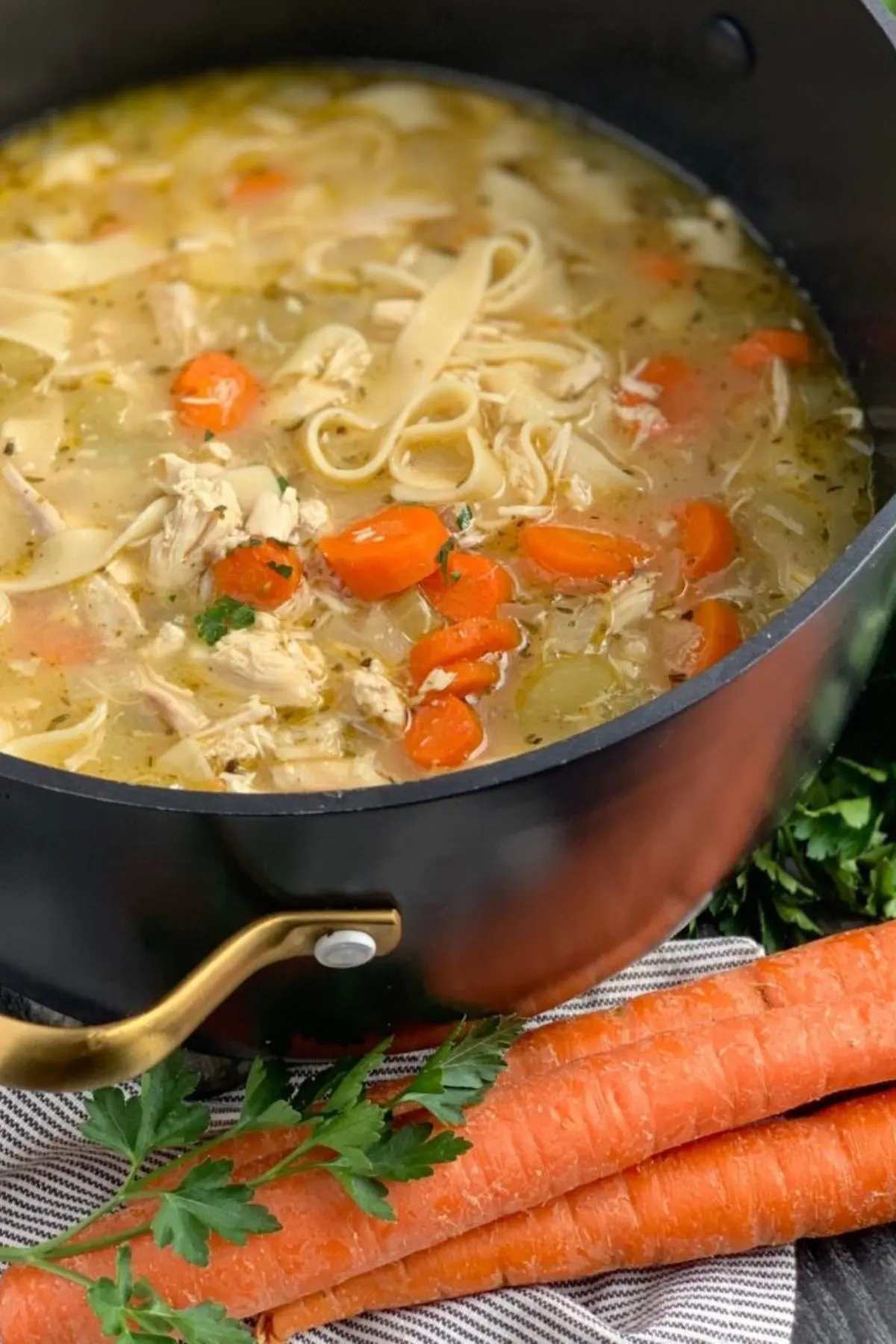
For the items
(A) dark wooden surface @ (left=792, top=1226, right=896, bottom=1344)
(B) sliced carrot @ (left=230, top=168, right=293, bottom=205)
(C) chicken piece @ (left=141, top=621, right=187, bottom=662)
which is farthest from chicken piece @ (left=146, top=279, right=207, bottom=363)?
(A) dark wooden surface @ (left=792, top=1226, right=896, bottom=1344)

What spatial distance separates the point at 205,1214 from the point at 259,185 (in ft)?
7.73

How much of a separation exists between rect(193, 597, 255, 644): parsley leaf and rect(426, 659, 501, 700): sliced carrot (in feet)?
1.18

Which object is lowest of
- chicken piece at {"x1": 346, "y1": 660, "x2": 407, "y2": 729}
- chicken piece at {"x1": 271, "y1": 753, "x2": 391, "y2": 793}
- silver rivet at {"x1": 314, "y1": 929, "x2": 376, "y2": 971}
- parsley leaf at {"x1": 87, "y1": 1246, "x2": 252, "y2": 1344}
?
parsley leaf at {"x1": 87, "y1": 1246, "x2": 252, "y2": 1344}

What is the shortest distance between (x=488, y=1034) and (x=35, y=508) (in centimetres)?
129

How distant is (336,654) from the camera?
2.83 meters

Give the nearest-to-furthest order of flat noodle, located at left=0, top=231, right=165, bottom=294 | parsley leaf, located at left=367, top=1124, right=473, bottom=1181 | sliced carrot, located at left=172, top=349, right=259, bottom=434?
parsley leaf, located at left=367, top=1124, right=473, bottom=1181, sliced carrot, located at left=172, top=349, right=259, bottom=434, flat noodle, located at left=0, top=231, right=165, bottom=294

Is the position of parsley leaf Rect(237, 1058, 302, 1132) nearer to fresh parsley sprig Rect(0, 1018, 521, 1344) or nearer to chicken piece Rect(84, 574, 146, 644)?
fresh parsley sprig Rect(0, 1018, 521, 1344)

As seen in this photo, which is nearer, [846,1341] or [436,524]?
[846,1341]

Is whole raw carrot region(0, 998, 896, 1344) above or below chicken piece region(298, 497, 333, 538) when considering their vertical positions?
below

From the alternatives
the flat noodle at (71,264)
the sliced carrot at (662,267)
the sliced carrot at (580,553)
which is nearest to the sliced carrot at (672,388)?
the sliced carrot at (662,267)

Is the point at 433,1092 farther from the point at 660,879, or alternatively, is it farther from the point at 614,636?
the point at 614,636

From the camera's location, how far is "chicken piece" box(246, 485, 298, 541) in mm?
2924

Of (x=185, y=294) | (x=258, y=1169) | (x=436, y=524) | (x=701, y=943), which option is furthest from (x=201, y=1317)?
(x=185, y=294)

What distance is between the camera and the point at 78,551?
2965mm
